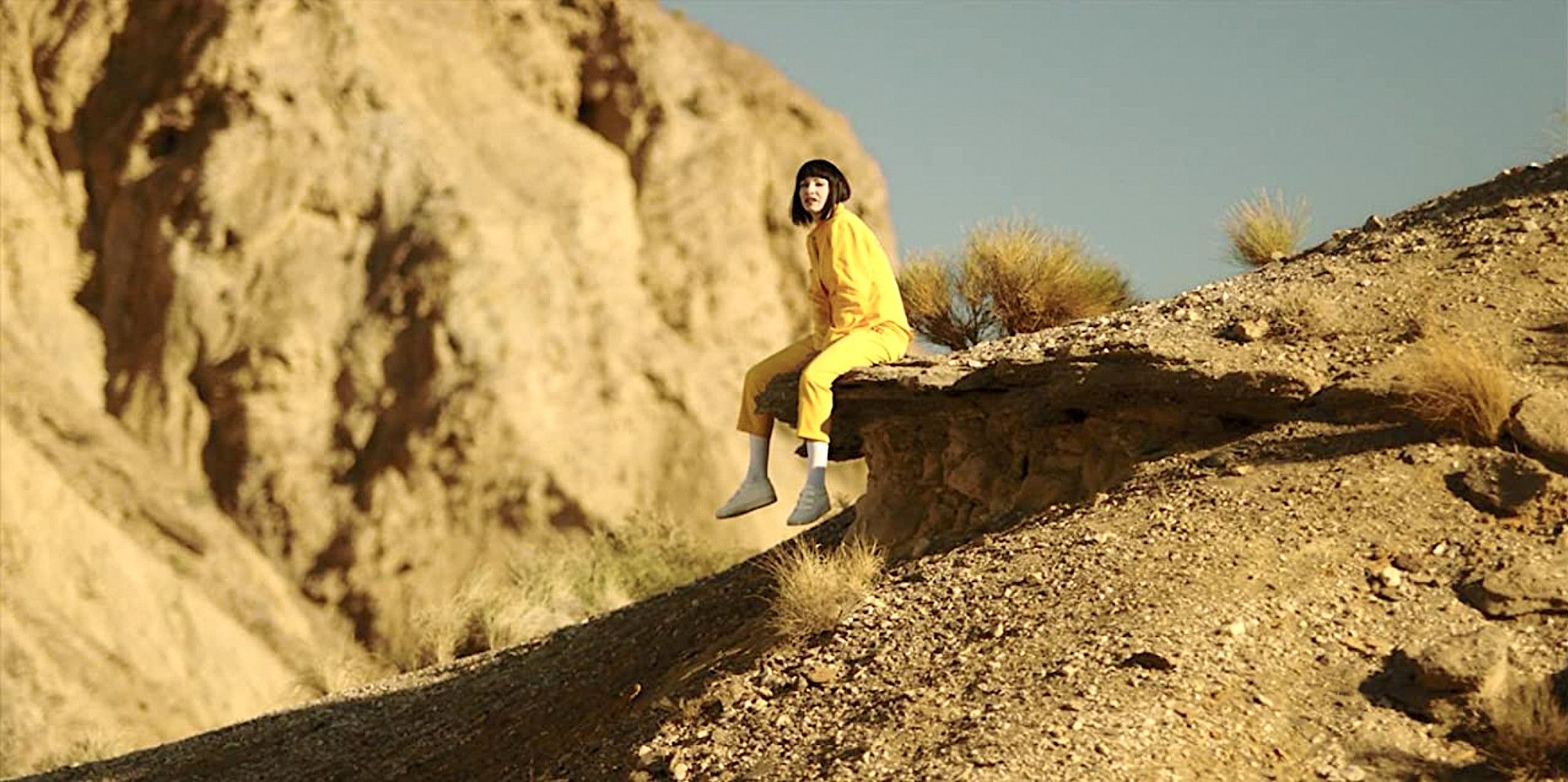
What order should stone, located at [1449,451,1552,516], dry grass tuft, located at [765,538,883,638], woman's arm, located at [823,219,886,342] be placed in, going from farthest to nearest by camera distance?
woman's arm, located at [823,219,886,342], dry grass tuft, located at [765,538,883,638], stone, located at [1449,451,1552,516]

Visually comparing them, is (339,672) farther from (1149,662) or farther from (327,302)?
(1149,662)

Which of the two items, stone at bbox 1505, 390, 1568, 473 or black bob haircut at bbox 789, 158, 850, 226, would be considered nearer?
stone at bbox 1505, 390, 1568, 473

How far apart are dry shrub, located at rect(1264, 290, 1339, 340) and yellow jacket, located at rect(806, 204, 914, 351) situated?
1740 millimetres

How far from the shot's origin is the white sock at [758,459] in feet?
30.9

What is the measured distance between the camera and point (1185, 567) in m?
7.36

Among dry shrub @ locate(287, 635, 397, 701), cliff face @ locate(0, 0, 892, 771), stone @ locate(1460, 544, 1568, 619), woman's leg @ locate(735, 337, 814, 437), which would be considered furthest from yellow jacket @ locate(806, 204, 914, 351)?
cliff face @ locate(0, 0, 892, 771)

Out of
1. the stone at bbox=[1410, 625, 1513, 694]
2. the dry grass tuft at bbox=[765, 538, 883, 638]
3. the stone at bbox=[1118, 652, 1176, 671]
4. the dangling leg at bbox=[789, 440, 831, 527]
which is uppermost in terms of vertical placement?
the dangling leg at bbox=[789, 440, 831, 527]

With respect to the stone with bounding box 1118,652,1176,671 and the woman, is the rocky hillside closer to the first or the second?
the stone with bounding box 1118,652,1176,671

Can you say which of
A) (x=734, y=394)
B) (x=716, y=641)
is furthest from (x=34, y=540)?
(x=716, y=641)

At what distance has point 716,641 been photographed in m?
9.04

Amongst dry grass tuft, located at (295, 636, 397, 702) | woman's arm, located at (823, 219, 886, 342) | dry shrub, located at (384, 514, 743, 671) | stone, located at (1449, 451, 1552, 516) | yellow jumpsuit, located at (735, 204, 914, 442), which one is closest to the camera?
stone, located at (1449, 451, 1552, 516)

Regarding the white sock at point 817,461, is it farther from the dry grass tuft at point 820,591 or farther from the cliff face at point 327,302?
the cliff face at point 327,302

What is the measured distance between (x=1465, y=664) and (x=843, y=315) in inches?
140

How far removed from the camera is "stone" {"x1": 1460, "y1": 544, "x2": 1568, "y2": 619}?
6836mm
